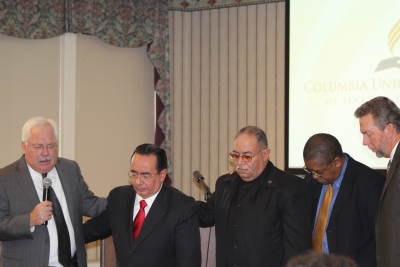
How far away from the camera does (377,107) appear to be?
3201 mm

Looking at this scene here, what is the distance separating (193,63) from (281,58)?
1099mm

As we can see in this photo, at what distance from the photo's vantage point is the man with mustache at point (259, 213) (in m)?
3.29

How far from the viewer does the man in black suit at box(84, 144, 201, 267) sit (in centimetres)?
328

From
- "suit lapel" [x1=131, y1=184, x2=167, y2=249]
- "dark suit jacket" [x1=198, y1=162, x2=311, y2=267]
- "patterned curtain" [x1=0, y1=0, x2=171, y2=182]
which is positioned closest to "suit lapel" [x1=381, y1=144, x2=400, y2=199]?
"dark suit jacket" [x1=198, y1=162, x2=311, y2=267]

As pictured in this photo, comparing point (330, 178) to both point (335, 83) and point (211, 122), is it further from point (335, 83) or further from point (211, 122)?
point (211, 122)

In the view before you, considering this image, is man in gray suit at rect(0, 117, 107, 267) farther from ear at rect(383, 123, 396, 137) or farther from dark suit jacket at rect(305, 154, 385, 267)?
ear at rect(383, 123, 396, 137)

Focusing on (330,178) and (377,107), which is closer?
(377,107)

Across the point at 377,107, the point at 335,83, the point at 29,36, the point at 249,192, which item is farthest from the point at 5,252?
the point at 335,83

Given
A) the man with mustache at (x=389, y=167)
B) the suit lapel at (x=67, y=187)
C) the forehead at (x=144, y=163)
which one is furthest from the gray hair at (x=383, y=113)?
the suit lapel at (x=67, y=187)

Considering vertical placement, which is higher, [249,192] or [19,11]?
[19,11]

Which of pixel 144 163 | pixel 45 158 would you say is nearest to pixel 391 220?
pixel 144 163

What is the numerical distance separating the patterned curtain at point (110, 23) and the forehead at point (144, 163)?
3372mm

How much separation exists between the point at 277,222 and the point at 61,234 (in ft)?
4.14

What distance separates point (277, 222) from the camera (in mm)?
3330
